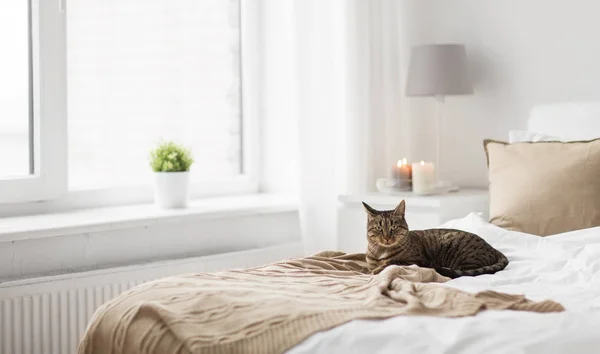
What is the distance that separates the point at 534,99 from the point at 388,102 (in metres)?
0.62

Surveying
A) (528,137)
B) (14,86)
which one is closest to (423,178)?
(528,137)

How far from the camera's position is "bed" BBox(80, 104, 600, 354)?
5.96 feet

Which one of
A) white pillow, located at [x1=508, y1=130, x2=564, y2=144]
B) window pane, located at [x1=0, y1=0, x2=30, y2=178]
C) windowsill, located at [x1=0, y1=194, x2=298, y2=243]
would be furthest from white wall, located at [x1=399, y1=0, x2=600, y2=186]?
window pane, located at [x1=0, y1=0, x2=30, y2=178]

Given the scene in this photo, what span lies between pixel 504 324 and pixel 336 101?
83.1 inches

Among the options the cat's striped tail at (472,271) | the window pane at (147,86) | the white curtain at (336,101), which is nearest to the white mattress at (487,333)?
the cat's striped tail at (472,271)

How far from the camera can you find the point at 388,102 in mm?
3945

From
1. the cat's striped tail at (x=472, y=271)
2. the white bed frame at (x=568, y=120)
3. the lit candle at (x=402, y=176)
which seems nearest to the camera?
the cat's striped tail at (x=472, y=271)

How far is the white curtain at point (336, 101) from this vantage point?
12.5 ft

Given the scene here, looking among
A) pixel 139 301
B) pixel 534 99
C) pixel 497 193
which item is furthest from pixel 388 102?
pixel 139 301

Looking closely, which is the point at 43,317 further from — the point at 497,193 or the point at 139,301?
the point at 497,193

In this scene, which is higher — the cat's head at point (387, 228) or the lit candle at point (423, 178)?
Answer: the lit candle at point (423, 178)

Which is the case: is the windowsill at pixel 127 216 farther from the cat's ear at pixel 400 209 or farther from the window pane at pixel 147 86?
the cat's ear at pixel 400 209

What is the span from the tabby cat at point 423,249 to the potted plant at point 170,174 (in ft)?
3.73

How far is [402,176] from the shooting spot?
3650 millimetres
